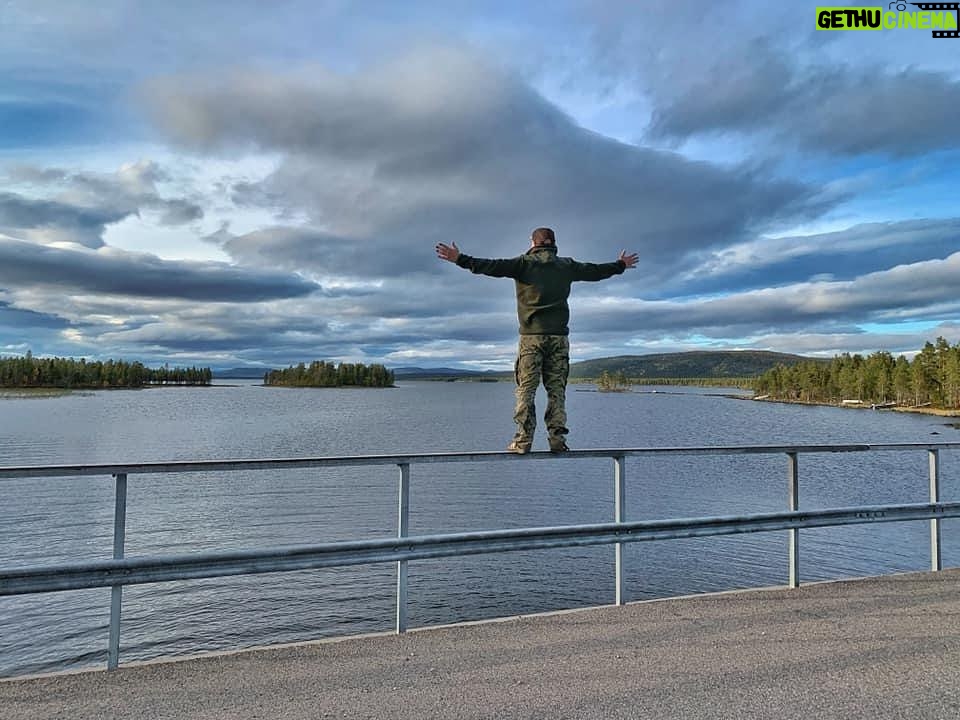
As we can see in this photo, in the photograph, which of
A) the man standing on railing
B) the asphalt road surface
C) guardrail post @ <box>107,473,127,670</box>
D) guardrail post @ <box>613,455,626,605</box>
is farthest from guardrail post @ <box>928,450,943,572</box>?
guardrail post @ <box>107,473,127,670</box>

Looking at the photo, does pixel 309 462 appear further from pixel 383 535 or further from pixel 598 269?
pixel 383 535

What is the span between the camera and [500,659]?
177 inches

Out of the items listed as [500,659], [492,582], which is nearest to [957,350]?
[492,582]

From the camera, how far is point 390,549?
16.0 ft

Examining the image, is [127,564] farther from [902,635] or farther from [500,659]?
[902,635]

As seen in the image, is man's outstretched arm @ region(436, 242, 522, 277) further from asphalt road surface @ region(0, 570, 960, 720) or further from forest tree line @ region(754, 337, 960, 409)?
forest tree line @ region(754, 337, 960, 409)

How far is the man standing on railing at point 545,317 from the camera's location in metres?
6.33

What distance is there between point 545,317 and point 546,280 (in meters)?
0.35

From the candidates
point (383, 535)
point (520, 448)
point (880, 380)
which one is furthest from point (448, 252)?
point (880, 380)

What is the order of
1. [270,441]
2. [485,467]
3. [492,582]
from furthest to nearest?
[270,441] → [485,467] → [492,582]

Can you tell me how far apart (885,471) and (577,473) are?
16128mm

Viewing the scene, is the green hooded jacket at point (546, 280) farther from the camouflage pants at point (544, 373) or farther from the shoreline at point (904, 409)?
the shoreline at point (904, 409)

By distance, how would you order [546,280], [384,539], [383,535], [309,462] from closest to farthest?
[384,539], [309,462], [546,280], [383,535]

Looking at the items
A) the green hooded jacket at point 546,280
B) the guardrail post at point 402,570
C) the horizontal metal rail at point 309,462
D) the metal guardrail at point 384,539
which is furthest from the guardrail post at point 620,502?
the guardrail post at point 402,570
